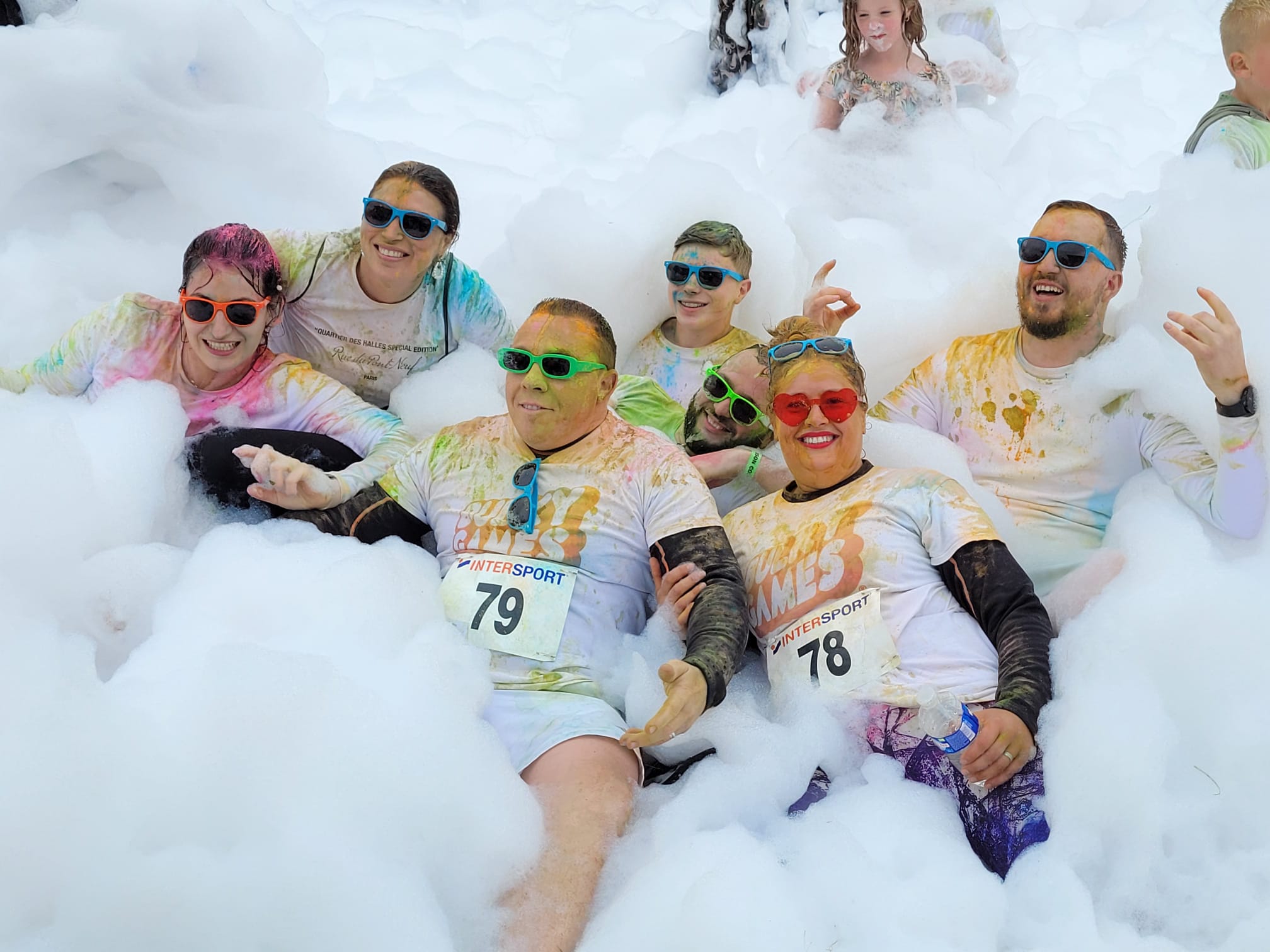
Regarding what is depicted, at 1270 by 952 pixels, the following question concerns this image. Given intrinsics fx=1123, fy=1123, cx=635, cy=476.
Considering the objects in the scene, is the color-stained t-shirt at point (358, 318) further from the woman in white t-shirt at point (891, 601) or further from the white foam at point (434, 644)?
the woman in white t-shirt at point (891, 601)

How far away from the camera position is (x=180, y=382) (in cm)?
297

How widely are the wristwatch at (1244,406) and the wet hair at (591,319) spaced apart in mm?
1342

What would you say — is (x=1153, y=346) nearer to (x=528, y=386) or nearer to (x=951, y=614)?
(x=951, y=614)

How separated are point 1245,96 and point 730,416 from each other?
1735 millimetres

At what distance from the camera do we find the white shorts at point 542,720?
87.9 inches

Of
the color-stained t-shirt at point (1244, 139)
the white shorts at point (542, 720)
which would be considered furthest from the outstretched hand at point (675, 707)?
the color-stained t-shirt at point (1244, 139)

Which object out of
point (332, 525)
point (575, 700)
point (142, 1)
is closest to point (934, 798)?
point (575, 700)

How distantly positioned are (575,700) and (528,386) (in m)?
0.71

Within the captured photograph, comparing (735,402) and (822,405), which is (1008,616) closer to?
(822,405)

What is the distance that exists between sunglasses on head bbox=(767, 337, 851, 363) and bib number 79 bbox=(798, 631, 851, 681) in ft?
2.24

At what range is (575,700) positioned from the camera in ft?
7.64

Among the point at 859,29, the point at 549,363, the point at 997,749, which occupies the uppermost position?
the point at 859,29

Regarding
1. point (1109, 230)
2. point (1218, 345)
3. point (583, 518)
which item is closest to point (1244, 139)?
point (1109, 230)

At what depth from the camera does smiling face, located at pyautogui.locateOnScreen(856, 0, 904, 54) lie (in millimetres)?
4316
